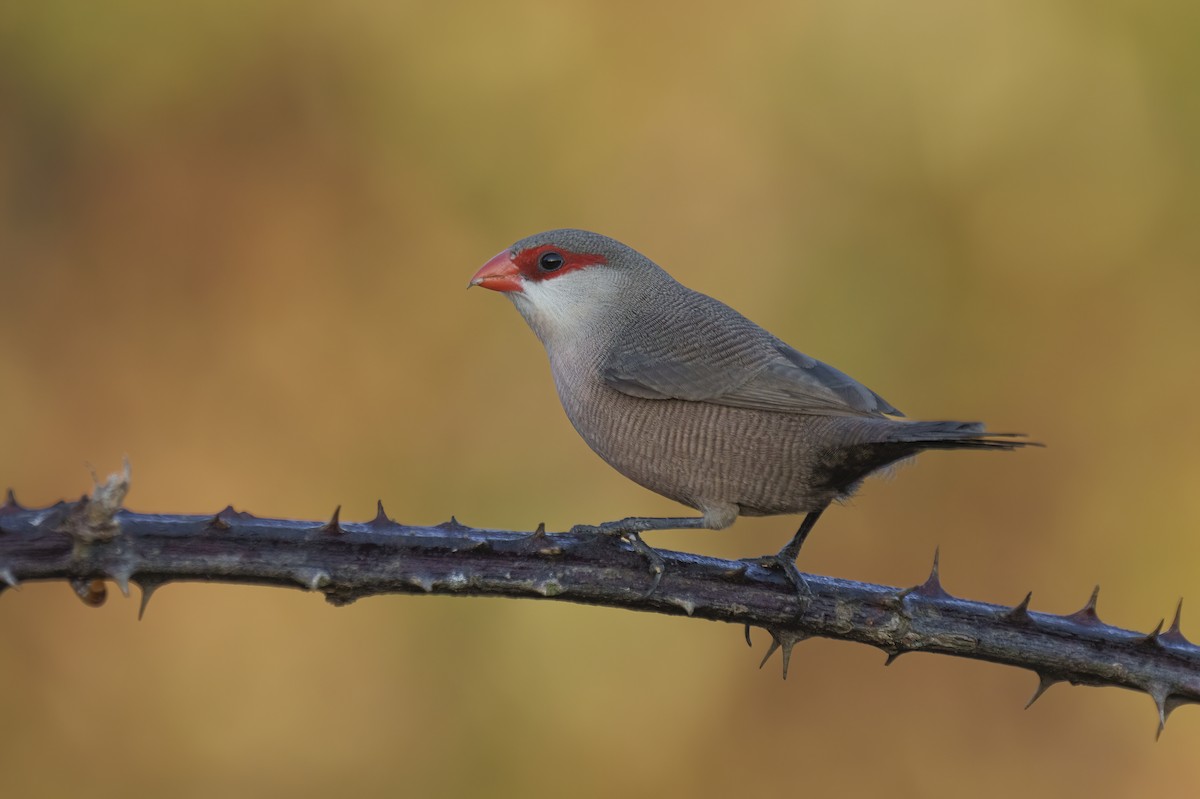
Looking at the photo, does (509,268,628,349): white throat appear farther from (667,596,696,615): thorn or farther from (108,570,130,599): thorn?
(108,570,130,599): thorn

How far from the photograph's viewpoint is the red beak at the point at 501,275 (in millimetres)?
3867

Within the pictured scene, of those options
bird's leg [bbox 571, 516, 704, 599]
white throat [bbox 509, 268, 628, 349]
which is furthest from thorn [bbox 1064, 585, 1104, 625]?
white throat [bbox 509, 268, 628, 349]

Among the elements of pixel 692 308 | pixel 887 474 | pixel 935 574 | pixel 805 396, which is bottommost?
pixel 935 574

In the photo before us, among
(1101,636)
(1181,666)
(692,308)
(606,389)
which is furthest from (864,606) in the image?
(692,308)

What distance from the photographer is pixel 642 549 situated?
112 inches

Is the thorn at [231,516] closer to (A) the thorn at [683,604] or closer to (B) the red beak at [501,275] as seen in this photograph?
(A) the thorn at [683,604]

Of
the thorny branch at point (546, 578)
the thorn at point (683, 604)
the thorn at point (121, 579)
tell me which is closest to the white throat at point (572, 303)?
the thorny branch at point (546, 578)

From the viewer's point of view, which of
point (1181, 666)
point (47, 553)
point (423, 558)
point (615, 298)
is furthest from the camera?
point (615, 298)

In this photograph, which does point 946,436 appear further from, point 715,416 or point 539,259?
point 539,259

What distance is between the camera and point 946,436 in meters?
2.74

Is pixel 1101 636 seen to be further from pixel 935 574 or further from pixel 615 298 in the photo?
pixel 615 298

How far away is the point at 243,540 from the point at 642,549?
95cm

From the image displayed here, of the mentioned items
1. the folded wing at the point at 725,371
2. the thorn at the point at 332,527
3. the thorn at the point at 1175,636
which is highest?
the folded wing at the point at 725,371

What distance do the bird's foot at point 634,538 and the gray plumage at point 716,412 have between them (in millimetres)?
328
